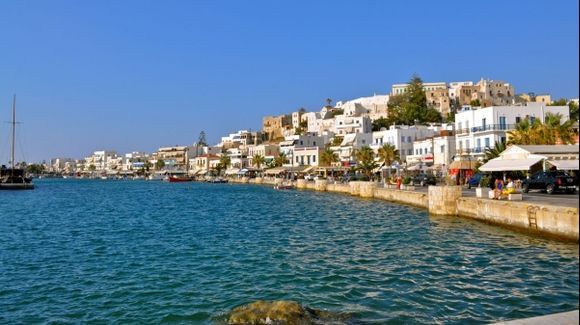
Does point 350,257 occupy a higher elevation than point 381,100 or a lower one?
lower

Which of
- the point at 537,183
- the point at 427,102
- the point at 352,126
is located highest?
the point at 427,102

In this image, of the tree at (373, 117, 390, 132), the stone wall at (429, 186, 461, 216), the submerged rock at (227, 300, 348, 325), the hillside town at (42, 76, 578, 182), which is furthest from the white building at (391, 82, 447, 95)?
the submerged rock at (227, 300, 348, 325)

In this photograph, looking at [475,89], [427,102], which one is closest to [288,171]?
[427,102]

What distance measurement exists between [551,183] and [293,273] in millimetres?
23160

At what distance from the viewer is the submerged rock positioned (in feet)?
32.9

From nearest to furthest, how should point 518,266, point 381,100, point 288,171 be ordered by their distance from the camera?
point 518,266, point 288,171, point 381,100

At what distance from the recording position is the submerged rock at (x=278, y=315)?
10.0 m

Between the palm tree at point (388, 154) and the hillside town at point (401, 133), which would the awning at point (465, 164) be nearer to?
the hillside town at point (401, 133)

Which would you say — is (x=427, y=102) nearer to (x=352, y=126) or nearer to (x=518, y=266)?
(x=352, y=126)

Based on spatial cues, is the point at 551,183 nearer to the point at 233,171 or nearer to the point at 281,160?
the point at 281,160

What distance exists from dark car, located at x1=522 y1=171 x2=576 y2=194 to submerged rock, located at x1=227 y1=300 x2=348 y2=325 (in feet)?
83.9

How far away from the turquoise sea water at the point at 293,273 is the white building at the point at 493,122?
103ft

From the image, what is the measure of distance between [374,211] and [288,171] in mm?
72131

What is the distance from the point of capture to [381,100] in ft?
515
